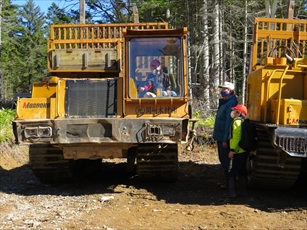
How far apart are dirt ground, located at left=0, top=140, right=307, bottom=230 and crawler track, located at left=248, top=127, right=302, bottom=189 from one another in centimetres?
28

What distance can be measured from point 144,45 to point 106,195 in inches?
99.3

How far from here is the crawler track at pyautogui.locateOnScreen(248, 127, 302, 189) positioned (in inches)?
241

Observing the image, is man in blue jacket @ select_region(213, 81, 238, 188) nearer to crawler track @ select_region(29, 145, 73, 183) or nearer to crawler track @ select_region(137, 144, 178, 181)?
crawler track @ select_region(137, 144, 178, 181)

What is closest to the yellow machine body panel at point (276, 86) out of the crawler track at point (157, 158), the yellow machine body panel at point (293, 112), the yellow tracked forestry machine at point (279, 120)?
the yellow tracked forestry machine at point (279, 120)

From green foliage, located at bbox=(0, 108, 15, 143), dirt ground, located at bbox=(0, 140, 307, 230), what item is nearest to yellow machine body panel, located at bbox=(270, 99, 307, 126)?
dirt ground, located at bbox=(0, 140, 307, 230)

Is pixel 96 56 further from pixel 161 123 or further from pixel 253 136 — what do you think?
pixel 253 136

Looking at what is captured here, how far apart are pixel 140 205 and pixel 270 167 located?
2048 mm

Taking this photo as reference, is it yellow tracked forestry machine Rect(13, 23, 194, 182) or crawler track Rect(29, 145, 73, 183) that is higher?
yellow tracked forestry machine Rect(13, 23, 194, 182)

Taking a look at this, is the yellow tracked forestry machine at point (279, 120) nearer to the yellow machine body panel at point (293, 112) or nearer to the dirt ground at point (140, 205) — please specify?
the yellow machine body panel at point (293, 112)

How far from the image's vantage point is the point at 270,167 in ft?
20.5

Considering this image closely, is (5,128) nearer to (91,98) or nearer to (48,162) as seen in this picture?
(48,162)

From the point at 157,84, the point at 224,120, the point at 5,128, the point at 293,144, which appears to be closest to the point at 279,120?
the point at 293,144

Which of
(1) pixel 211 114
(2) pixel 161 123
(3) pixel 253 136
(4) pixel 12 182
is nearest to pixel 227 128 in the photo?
(3) pixel 253 136

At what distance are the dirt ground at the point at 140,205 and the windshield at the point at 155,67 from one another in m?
1.70
